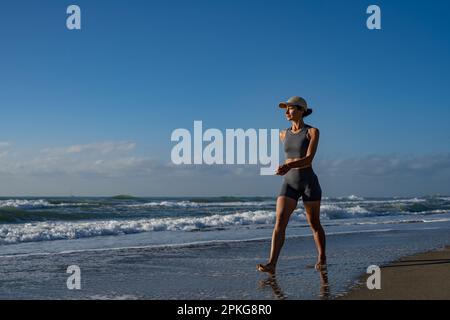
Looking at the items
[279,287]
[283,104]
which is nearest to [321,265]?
[279,287]

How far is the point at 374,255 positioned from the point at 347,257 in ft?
1.66

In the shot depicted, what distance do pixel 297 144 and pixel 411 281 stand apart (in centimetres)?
179

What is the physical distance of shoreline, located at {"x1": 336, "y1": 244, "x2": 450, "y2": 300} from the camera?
4379 millimetres

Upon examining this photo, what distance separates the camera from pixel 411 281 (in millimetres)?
5082

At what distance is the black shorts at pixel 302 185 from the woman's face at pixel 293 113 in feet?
1.88

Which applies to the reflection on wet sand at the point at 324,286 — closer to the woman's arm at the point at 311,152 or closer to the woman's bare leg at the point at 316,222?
the woman's bare leg at the point at 316,222

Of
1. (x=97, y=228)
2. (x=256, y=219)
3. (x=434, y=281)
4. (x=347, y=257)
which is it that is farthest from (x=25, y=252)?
(x=256, y=219)

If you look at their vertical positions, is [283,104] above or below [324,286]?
above

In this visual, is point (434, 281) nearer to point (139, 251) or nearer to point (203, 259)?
point (203, 259)

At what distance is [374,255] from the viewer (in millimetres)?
7398

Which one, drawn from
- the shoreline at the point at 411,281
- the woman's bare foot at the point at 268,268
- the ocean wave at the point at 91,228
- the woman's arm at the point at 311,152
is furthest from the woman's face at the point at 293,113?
the ocean wave at the point at 91,228

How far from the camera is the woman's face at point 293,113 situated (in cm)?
570

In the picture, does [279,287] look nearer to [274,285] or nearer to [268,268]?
[274,285]

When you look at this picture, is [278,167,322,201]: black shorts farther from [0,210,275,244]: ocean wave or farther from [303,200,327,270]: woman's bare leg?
[0,210,275,244]: ocean wave
